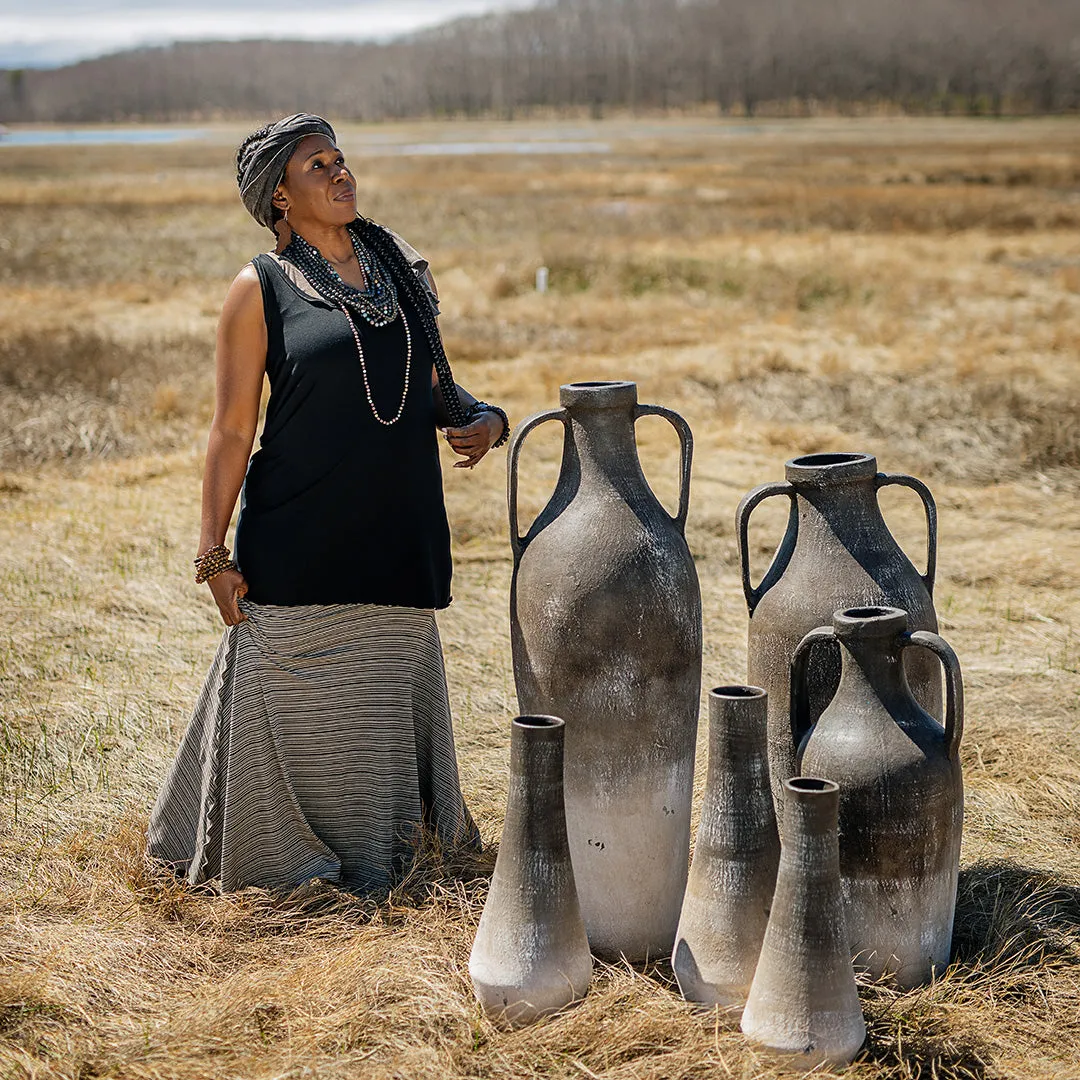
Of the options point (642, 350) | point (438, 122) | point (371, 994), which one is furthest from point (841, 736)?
point (438, 122)

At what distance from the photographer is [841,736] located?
289 centimetres

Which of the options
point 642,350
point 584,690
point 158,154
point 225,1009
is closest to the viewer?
point 225,1009

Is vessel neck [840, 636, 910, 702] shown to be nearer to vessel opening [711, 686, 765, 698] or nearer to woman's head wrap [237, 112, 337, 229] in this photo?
vessel opening [711, 686, 765, 698]

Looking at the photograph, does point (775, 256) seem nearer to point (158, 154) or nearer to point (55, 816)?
point (55, 816)

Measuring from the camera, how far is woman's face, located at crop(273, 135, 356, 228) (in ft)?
10.6

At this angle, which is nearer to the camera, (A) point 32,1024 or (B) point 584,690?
(A) point 32,1024

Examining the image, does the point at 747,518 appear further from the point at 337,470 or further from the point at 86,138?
the point at 86,138

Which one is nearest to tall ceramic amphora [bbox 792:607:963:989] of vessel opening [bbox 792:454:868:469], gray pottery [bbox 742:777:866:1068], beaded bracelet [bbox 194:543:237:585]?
gray pottery [bbox 742:777:866:1068]

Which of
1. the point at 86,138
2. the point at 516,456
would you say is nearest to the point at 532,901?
the point at 516,456

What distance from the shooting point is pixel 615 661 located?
10.0 ft

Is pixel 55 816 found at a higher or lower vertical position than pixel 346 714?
lower

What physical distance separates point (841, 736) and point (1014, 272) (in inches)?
711

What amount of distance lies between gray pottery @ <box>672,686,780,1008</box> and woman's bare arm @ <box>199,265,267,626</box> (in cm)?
127

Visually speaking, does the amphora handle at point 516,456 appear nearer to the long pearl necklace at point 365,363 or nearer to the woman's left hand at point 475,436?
the woman's left hand at point 475,436
